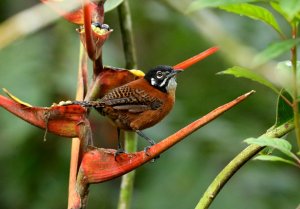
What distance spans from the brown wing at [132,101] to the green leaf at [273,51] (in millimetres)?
844

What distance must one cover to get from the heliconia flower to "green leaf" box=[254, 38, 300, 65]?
54 centimetres

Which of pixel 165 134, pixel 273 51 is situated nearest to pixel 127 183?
pixel 273 51

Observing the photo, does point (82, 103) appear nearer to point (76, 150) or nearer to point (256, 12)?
point (76, 150)

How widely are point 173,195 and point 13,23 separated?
1.80 meters

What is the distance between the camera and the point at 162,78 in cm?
213

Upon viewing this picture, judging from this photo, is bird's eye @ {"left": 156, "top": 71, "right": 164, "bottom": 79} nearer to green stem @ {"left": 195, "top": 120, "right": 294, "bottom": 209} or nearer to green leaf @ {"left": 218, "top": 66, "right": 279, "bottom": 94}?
green stem @ {"left": 195, "top": 120, "right": 294, "bottom": 209}

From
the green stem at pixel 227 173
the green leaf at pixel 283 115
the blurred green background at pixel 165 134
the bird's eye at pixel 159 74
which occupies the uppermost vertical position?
the green leaf at pixel 283 115

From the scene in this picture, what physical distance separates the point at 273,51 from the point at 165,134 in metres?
2.10

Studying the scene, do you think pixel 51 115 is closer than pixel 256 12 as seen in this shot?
No

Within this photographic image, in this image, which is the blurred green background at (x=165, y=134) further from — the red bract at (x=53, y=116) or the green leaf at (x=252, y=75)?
the green leaf at (x=252, y=75)

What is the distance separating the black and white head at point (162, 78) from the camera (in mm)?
2117

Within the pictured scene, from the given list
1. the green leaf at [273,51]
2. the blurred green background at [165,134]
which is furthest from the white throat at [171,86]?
the green leaf at [273,51]

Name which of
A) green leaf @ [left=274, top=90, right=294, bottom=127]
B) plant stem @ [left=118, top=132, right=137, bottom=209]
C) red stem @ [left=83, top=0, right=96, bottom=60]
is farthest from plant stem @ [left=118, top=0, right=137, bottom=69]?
green leaf @ [left=274, top=90, right=294, bottom=127]

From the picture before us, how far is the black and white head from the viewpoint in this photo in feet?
6.95
